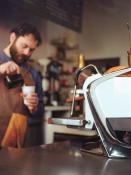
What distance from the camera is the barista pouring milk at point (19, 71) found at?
1523 mm

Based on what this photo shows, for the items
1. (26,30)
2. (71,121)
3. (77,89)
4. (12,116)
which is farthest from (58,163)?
(26,30)

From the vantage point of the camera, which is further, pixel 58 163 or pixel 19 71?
pixel 19 71

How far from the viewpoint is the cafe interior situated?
0.89 meters

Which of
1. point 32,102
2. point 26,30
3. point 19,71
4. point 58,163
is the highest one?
point 26,30

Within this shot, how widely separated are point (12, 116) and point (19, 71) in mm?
233

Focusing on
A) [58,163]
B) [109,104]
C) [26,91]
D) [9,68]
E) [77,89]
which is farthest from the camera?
[26,91]

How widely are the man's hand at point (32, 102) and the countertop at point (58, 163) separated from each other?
62cm

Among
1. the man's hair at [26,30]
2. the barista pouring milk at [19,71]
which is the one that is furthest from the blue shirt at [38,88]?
the man's hair at [26,30]

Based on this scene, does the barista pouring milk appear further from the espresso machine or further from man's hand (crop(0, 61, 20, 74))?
the espresso machine

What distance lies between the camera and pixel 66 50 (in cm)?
220

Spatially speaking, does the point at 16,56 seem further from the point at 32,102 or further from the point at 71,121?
the point at 71,121

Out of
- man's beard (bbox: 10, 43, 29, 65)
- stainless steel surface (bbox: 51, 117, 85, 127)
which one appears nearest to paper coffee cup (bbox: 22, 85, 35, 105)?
man's beard (bbox: 10, 43, 29, 65)

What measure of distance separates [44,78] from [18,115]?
0.40m

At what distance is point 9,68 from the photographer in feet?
5.02
